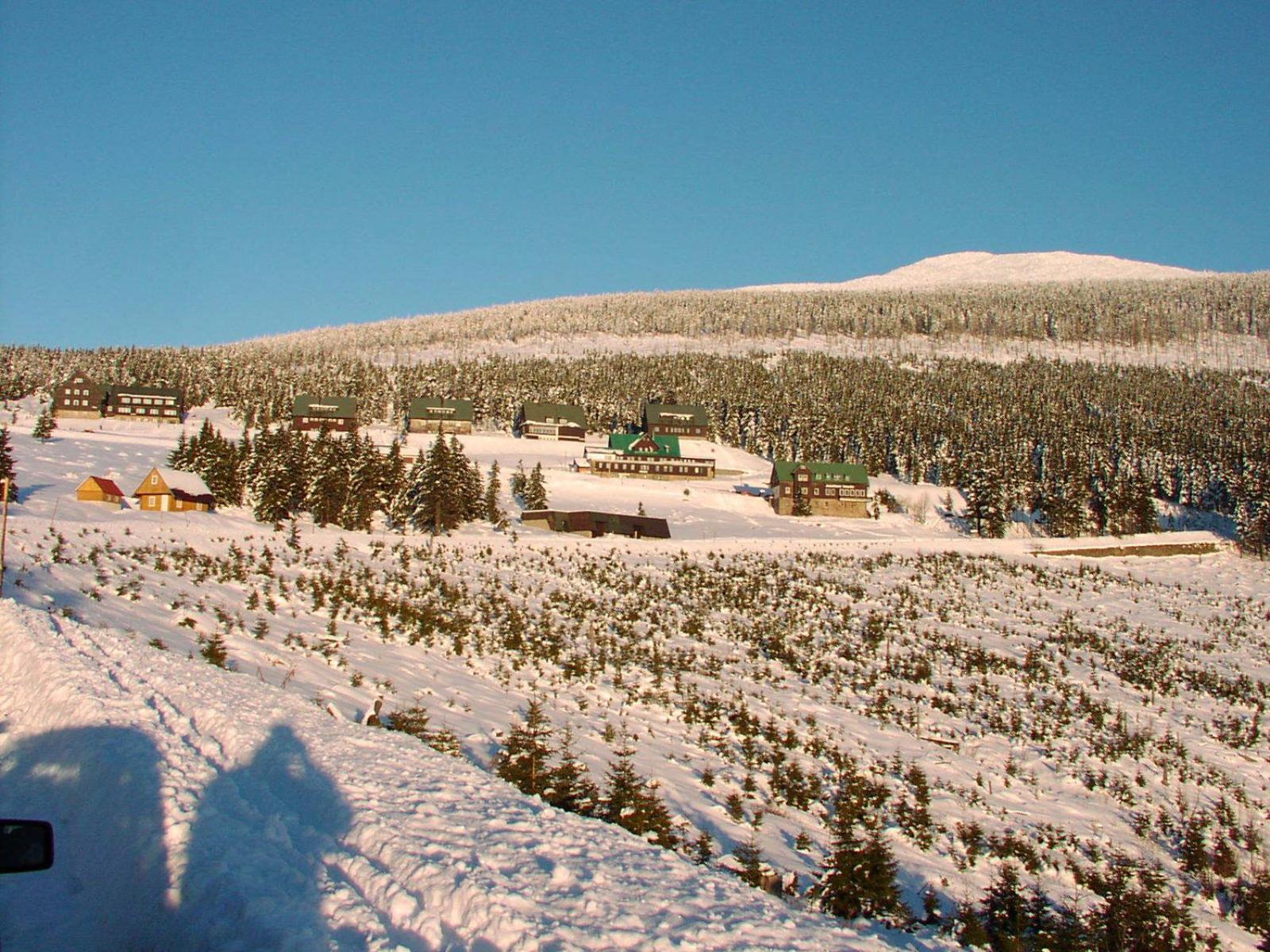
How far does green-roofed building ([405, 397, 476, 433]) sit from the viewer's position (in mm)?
111875

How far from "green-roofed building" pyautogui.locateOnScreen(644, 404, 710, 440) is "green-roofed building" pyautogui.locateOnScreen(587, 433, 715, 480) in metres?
16.1

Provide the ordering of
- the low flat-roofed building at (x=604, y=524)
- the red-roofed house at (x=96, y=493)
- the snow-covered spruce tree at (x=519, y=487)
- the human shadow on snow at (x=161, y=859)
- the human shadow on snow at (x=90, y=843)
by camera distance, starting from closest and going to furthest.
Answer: the human shadow on snow at (x=161, y=859)
the human shadow on snow at (x=90, y=843)
the red-roofed house at (x=96, y=493)
the low flat-roofed building at (x=604, y=524)
the snow-covered spruce tree at (x=519, y=487)

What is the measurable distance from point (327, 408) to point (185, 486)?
187ft

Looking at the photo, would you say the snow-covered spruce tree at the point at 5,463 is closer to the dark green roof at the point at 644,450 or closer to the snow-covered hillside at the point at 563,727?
the snow-covered hillside at the point at 563,727

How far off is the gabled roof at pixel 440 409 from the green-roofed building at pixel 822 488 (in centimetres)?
4775

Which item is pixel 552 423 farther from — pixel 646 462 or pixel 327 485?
pixel 327 485

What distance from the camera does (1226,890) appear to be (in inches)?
610

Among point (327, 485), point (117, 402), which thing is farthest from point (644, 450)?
point (117, 402)

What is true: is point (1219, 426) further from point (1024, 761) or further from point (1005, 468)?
point (1024, 761)

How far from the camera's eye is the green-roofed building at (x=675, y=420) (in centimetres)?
11744

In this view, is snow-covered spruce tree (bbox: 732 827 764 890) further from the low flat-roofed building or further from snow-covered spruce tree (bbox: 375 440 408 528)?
snow-covered spruce tree (bbox: 375 440 408 528)

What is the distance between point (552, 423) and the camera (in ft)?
380

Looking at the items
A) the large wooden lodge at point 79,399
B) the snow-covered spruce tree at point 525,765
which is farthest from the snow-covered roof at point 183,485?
the large wooden lodge at point 79,399

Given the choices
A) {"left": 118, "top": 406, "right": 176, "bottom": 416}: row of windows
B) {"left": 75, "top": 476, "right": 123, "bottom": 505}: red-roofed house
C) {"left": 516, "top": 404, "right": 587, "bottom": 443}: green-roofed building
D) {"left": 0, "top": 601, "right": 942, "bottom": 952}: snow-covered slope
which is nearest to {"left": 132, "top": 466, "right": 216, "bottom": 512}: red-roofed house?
{"left": 75, "top": 476, "right": 123, "bottom": 505}: red-roofed house
